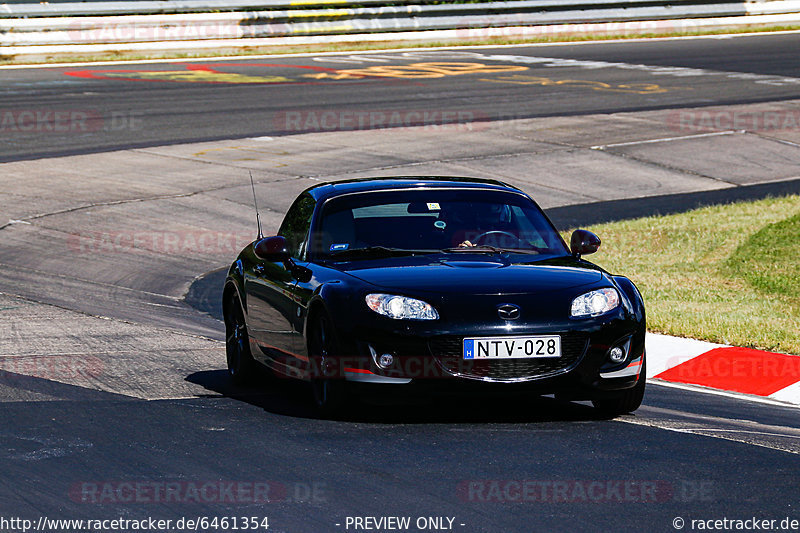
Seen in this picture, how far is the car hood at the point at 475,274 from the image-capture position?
7742 millimetres

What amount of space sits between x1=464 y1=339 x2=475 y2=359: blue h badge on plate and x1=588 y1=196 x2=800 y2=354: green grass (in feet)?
13.4

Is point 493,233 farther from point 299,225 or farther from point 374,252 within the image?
point 299,225

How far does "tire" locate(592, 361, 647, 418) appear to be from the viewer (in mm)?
8023

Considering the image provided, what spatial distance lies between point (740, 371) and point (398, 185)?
2.97 metres

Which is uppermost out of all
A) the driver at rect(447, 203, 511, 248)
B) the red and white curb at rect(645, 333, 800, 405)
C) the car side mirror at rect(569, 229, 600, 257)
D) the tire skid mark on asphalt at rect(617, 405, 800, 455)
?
the driver at rect(447, 203, 511, 248)

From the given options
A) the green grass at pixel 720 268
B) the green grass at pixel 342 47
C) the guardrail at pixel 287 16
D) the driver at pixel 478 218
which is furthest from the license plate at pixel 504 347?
the green grass at pixel 342 47

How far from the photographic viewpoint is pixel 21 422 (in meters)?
7.80

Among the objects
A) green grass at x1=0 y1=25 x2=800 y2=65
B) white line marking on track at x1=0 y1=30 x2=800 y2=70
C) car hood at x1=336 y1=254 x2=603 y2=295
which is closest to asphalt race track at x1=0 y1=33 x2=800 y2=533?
white line marking on track at x1=0 y1=30 x2=800 y2=70

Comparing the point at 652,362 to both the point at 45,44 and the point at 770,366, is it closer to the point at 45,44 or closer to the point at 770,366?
the point at 770,366

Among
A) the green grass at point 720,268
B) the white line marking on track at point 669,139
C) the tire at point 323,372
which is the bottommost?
the white line marking on track at point 669,139

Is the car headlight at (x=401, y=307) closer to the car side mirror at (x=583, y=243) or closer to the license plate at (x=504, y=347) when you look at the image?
the license plate at (x=504, y=347)

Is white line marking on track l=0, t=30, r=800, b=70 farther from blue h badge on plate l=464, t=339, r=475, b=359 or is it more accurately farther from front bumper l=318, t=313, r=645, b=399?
blue h badge on plate l=464, t=339, r=475, b=359

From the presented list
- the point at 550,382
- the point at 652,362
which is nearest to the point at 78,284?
the point at 652,362

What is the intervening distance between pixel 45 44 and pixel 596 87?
13949 millimetres
